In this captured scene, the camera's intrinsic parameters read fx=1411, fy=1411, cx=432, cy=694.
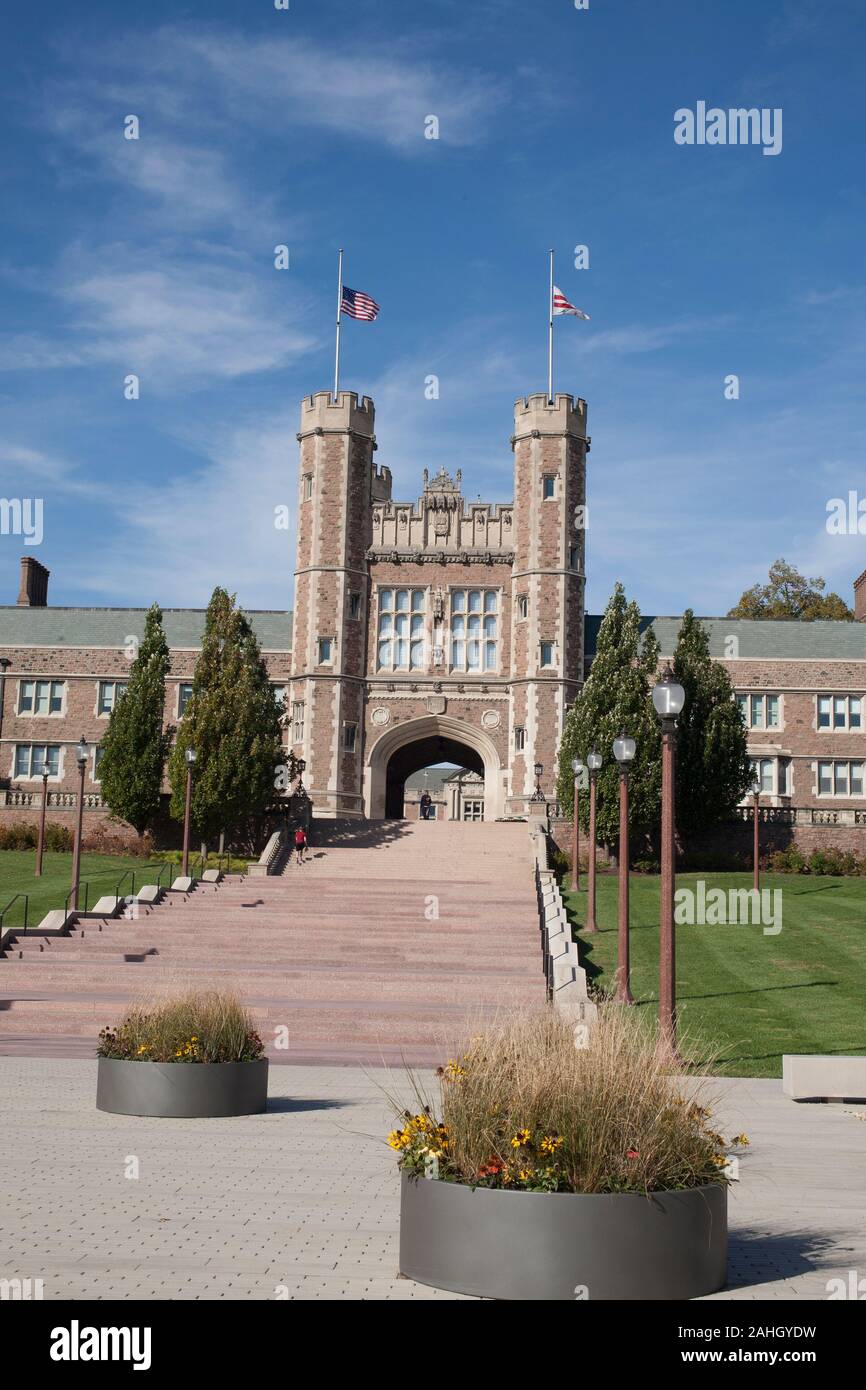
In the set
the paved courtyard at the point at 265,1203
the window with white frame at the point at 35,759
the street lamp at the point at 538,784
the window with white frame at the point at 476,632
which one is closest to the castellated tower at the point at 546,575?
the street lamp at the point at 538,784

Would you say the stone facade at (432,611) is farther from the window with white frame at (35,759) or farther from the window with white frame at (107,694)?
the window with white frame at (35,759)

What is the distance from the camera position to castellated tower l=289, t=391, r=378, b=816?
48375 millimetres

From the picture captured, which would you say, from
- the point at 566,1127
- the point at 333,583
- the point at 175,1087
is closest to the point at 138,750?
the point at 333,583

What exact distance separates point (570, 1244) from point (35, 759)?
4843cm

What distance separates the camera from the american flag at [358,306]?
149 feet

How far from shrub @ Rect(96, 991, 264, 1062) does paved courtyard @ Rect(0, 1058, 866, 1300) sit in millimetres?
565

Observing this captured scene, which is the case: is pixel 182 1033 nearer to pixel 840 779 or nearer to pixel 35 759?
pixel 840 779

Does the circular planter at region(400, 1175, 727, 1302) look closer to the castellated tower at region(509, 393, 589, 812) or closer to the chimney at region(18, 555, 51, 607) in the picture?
the castellated tower at region(509, 393, 589, 812)

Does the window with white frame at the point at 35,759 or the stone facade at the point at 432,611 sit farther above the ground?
the stone facade at the point at 432,611

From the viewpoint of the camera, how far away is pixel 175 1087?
1235 centimetres

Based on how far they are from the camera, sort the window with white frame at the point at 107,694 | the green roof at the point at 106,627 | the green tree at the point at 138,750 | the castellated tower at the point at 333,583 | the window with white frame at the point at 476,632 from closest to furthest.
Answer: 1. the green tree at the point at 138,750
2. the castellated tower at the point at 333,583
3. the window with white frame at the point at 476,632
4. the window with white frame at the point at 107,694
5. the green roof at the point at 106,627

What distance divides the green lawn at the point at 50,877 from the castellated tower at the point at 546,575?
1392 centimetres

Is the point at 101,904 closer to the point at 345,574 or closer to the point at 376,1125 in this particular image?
the point at 376,1125

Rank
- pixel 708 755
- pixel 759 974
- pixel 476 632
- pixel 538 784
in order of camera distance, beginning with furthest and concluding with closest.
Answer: pixel 476 632
pixel 538 784
pixel 708 755
pixel 759 974
